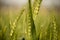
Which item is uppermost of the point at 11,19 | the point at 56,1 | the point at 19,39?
the point at 56,1

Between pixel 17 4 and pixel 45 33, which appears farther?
pixel 17 4

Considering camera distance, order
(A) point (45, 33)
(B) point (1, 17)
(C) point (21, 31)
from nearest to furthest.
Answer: (A) point (45, 33) < (C) point (21, 31) < (B) point (1, 17)

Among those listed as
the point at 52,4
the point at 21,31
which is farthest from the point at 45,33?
the point at 52,4

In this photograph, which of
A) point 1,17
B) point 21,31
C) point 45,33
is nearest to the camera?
point 45,33

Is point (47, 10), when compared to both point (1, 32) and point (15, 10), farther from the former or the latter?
point (1, 32)

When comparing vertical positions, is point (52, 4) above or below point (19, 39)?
above

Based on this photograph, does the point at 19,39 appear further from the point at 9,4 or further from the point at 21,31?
the point at 9,4
